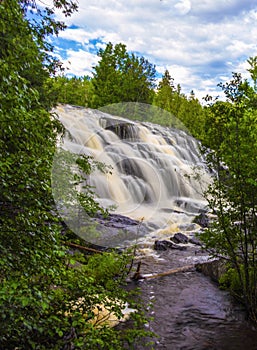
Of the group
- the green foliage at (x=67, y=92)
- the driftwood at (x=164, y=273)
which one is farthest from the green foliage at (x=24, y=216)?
the driftwood at (x=164, y=273)

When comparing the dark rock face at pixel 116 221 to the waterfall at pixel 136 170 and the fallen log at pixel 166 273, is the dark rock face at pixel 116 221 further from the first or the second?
the fallen log at pixel 166 273

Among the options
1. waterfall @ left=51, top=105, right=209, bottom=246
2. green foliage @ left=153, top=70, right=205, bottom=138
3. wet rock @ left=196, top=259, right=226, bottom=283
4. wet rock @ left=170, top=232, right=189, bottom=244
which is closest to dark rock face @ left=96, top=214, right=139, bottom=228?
waterfall @ left=51, top=105, right=209, bottom=246

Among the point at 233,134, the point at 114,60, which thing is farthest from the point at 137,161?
the point at 114,60

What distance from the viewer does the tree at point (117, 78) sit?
3516cm

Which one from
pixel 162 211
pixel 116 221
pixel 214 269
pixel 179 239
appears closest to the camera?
pixel 214 269

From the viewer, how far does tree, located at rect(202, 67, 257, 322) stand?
501cm

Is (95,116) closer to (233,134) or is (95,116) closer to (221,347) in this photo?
(233,134)

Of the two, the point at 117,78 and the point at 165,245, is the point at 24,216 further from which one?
the point at 117,78

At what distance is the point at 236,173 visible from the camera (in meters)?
5.05

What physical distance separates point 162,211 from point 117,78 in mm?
24131

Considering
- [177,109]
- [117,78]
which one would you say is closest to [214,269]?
[117,78]

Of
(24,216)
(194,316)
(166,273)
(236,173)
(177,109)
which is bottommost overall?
(194,316)

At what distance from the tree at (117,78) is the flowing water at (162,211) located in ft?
44.1

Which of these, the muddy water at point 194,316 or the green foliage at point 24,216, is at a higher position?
the green foliage at point 24,216
